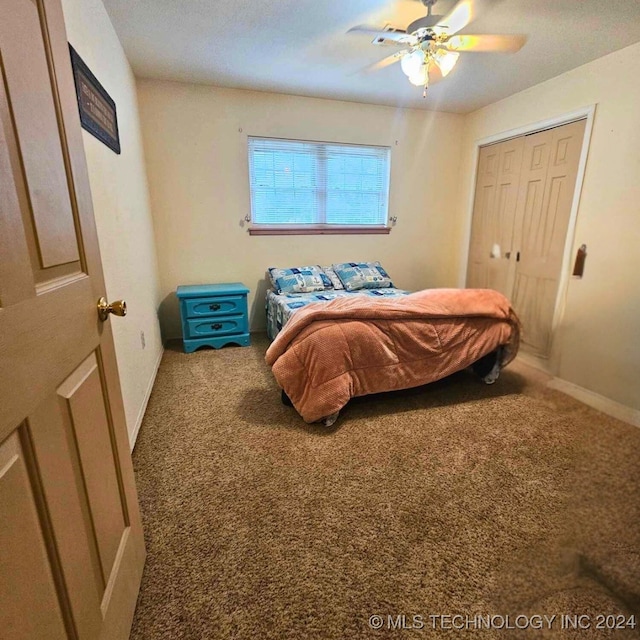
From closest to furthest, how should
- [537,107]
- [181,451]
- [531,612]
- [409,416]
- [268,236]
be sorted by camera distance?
[531,612]
[181,451]
[409,416]
[537,107]
[268,236]

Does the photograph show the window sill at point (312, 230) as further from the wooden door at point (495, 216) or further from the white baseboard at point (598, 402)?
the white baseboard at point (598, 402)

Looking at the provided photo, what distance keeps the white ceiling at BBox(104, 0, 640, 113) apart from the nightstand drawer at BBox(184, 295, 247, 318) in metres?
1.91

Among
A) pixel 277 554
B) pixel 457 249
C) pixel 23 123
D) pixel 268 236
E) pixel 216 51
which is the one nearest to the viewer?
pixel 23 123

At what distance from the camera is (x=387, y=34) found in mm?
2012

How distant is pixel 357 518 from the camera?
56.5 inches

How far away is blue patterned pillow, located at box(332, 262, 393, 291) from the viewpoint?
140 inches

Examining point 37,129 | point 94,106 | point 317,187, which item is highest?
point 94,106

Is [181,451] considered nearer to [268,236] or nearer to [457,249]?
[268,236]

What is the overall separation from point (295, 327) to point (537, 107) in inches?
116

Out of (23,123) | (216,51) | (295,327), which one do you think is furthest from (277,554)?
(216,51)

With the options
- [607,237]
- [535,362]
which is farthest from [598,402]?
[607,237]

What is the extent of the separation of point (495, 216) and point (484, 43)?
187cm

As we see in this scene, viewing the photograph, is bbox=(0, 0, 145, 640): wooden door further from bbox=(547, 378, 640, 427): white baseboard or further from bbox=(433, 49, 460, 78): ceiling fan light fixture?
bbox=(547, 378, 640, 427): white baseboard

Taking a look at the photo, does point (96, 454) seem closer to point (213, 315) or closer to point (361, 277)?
point (213, 315)
